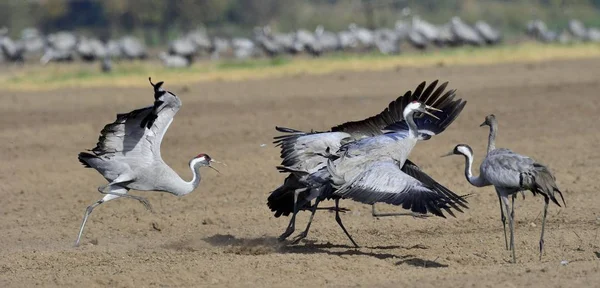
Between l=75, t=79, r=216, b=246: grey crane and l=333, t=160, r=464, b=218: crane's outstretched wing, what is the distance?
181 centimetres

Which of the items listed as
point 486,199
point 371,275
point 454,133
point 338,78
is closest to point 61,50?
point 338,78

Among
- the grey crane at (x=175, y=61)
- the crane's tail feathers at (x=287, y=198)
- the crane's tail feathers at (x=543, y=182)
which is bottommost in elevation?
the crane's tail feathers at (x=287, y=198)

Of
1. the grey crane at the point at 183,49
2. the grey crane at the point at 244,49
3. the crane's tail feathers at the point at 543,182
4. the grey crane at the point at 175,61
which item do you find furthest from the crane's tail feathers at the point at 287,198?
the grey crane at the point at 244,49

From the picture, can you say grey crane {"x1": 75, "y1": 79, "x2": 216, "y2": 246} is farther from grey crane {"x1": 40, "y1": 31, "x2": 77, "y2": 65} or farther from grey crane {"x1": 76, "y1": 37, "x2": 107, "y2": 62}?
grey crane {"x1": 40, "y1": 31, "x2": 77, "y2": 65}

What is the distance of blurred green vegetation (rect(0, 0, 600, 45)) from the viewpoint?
6769 centimetres

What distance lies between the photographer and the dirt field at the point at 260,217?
28.5ft

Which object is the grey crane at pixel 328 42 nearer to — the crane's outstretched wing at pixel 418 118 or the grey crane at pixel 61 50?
the grey crane at pixel 61 50

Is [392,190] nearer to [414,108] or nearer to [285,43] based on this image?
[414,108]

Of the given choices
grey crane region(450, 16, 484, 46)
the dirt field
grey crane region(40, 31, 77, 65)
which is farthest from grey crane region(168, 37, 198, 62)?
the dirt field

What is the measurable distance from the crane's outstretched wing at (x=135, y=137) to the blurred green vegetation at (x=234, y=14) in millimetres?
51914

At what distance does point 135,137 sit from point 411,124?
261 cm

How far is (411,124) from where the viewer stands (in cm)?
1028

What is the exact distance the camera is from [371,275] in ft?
28.4

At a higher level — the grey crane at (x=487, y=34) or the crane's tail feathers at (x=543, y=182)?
the grey crane at (x=487, y=34)
